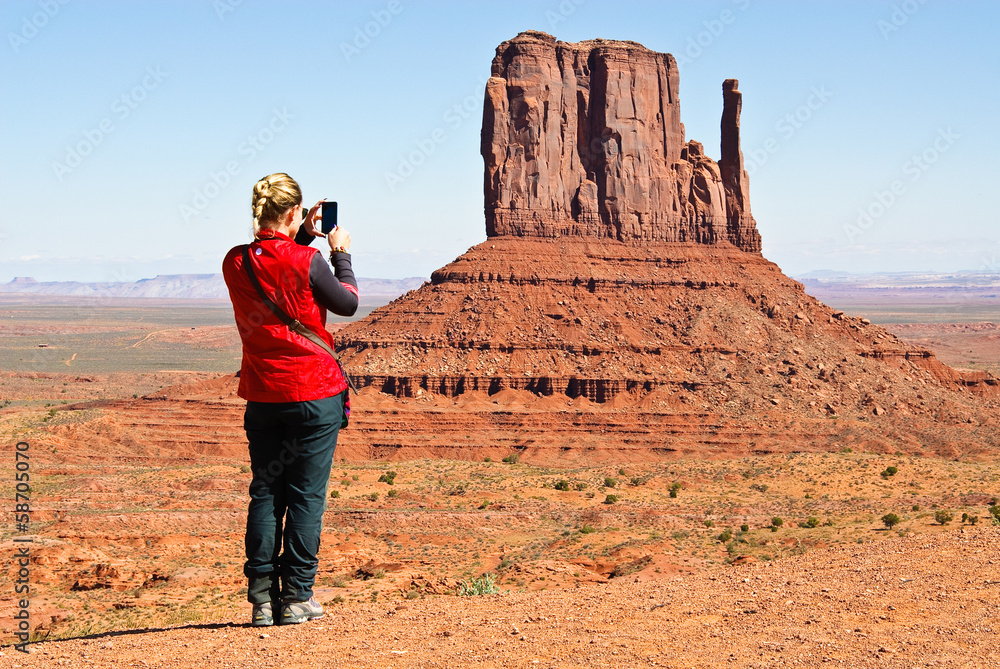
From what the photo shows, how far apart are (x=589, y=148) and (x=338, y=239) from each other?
75.8m

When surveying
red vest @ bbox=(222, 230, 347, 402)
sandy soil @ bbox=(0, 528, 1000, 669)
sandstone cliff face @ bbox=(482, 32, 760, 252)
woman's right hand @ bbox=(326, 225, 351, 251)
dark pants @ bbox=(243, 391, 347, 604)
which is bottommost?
sandy soil @ bbox=(0, 528, 1000, 669)

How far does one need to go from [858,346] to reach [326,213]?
70.0 meters

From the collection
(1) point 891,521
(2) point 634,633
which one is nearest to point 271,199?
(2) point 634,633

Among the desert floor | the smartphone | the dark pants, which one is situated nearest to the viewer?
the desert floor

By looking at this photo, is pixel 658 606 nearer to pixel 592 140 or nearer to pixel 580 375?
pixel 580 375

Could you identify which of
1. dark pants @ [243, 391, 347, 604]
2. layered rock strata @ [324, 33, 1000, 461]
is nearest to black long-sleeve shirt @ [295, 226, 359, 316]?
dark pants @ [243, 391, 347, 604]

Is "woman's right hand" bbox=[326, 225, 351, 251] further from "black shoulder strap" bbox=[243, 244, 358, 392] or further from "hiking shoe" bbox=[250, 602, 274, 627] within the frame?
"hiking shoe" bbox=[250, 602, 274, 627]

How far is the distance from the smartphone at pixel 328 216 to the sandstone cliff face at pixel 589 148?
7138cm

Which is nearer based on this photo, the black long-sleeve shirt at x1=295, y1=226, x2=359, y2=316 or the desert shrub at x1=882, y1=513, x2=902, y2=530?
the black long-sleeve shirt at x1=295, y1=226, x2=359, y2=316

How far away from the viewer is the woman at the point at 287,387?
26.9ft

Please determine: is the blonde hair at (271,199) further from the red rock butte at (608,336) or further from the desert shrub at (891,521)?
the red rock butte at (608,336)

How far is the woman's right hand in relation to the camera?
8.59 metres

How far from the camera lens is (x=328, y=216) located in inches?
338

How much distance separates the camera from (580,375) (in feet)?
218
